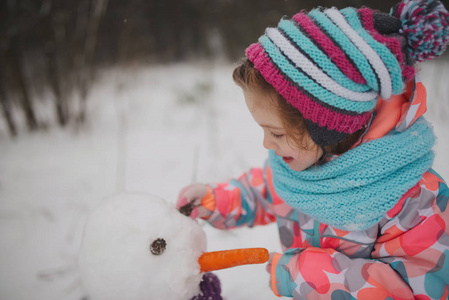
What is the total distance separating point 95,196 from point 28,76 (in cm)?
155

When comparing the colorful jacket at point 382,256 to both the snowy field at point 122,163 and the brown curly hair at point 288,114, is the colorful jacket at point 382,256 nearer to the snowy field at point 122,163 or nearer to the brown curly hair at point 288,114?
the brown curly hair at point 288,114

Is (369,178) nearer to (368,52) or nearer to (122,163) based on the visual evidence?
(368,52)

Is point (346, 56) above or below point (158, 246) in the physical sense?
above

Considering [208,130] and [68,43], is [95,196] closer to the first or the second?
[208,130]

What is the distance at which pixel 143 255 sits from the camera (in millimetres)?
569

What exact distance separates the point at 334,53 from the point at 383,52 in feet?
0.29

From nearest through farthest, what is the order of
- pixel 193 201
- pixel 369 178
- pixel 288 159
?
pixel 369 178, pixel 288 159, pixel 193 201

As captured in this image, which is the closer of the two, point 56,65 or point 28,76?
point 56,65

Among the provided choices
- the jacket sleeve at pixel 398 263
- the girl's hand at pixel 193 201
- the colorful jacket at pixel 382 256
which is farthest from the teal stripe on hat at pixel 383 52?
the girl's hand at pixel 193 201

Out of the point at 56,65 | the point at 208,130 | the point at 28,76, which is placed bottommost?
the point at 208,130

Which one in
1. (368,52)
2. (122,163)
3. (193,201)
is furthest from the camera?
(122,163)

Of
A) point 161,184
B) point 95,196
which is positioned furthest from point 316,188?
point 95,196

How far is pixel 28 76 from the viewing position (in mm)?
2355

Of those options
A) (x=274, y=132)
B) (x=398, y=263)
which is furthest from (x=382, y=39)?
(x=398, y=263)
